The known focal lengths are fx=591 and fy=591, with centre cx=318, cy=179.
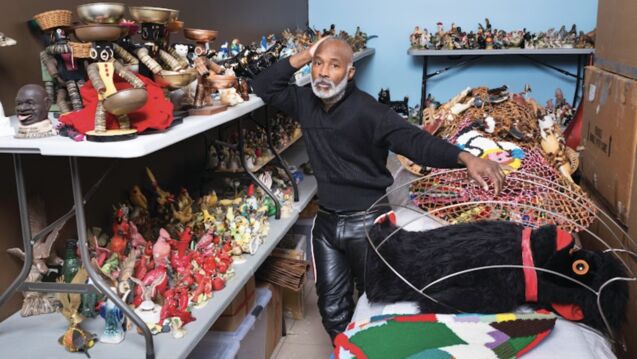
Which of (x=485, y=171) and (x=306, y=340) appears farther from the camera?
(x=306, y=340)

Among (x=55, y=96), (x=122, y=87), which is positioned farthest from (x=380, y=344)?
(x=55, y=96)

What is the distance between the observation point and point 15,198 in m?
1.48

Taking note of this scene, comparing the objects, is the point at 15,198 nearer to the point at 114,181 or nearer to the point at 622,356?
the point at 114,181

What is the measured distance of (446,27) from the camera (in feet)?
15.1

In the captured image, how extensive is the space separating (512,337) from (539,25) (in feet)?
12.2

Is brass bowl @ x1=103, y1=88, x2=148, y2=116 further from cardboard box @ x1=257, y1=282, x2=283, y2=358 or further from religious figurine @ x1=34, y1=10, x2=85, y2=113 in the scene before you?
cardboard box @ x1=257, y1=282, x2=283, y2=358

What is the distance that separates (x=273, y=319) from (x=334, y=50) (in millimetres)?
1140

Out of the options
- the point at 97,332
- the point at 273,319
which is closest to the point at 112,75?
the point at 97,332

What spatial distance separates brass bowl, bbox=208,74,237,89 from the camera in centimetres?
176

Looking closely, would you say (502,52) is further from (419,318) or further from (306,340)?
(419,318)

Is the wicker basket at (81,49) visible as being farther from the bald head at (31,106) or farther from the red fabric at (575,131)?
the red fabric at (575,131)

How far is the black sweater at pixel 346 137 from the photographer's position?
1.90 metres

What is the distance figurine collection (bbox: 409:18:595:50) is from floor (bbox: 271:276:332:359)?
2429mm

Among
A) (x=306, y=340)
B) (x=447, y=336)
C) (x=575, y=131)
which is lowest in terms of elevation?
(x=306, y=340)
